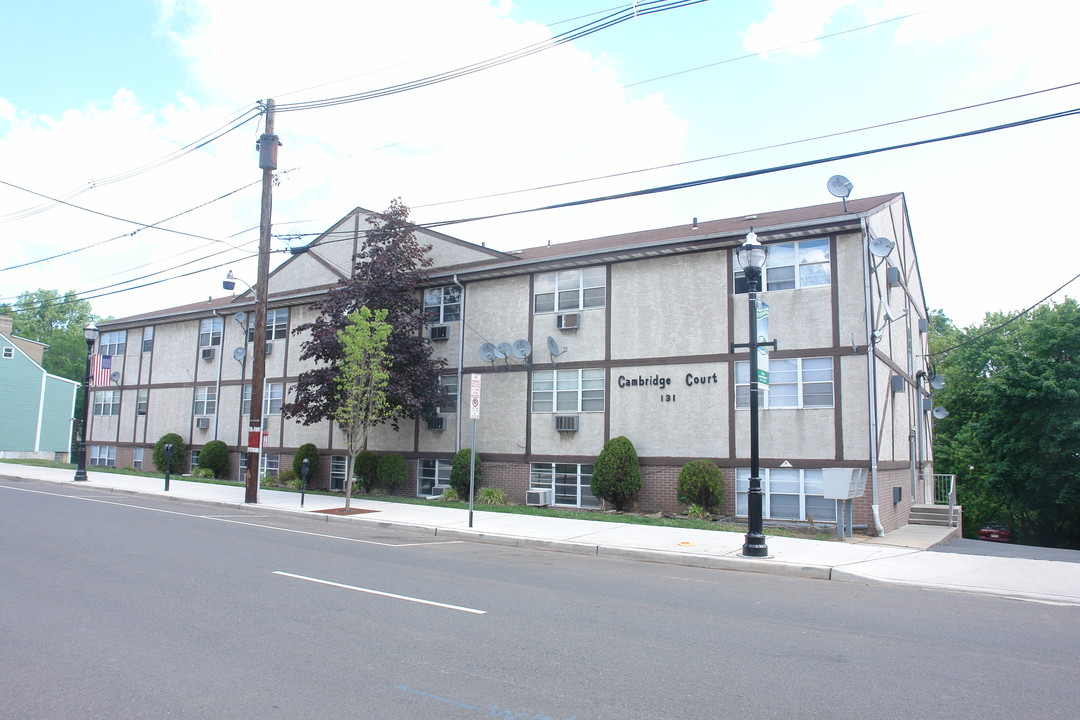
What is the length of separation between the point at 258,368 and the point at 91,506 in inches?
205

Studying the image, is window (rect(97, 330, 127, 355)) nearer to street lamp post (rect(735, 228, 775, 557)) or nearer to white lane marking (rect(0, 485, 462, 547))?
white lane marking (rect(0, 485, 462, 547))

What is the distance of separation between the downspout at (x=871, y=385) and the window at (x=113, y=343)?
33085 mm

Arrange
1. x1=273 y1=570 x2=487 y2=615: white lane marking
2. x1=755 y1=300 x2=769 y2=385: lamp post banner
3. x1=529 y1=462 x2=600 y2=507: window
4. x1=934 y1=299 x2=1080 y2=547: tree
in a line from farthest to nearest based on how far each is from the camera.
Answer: x1=934 y1=299 x2=1080 y2=547: tree
x1=529 y1=462 x2=600 y2=507: window
x1=755 y1=300 x2=769 y2=385: lamp post banner
x1=273 y1=570 x2=487 y2=615: white lane marking

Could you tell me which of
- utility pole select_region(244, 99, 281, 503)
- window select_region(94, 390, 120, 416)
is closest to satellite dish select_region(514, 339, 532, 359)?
utility pole select_region(244, 99, 281, 503)

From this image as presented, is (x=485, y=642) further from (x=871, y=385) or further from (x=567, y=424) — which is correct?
(x=567, y=424)

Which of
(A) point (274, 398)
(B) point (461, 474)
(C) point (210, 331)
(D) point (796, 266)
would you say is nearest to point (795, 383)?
(D) point (796, 266)

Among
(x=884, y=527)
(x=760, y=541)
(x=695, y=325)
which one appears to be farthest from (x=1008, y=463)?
(x=760, y=541)

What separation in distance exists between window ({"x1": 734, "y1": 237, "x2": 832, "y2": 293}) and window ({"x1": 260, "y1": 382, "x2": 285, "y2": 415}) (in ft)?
58.4

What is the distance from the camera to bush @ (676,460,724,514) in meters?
17.6

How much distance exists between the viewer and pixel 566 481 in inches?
815

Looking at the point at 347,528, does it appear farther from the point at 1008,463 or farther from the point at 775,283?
the point at 1008,463

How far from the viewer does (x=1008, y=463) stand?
3075cm

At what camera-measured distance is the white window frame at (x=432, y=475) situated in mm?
23062

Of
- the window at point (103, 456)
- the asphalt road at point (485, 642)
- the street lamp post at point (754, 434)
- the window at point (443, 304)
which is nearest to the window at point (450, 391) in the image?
the window at point (443, 304)
